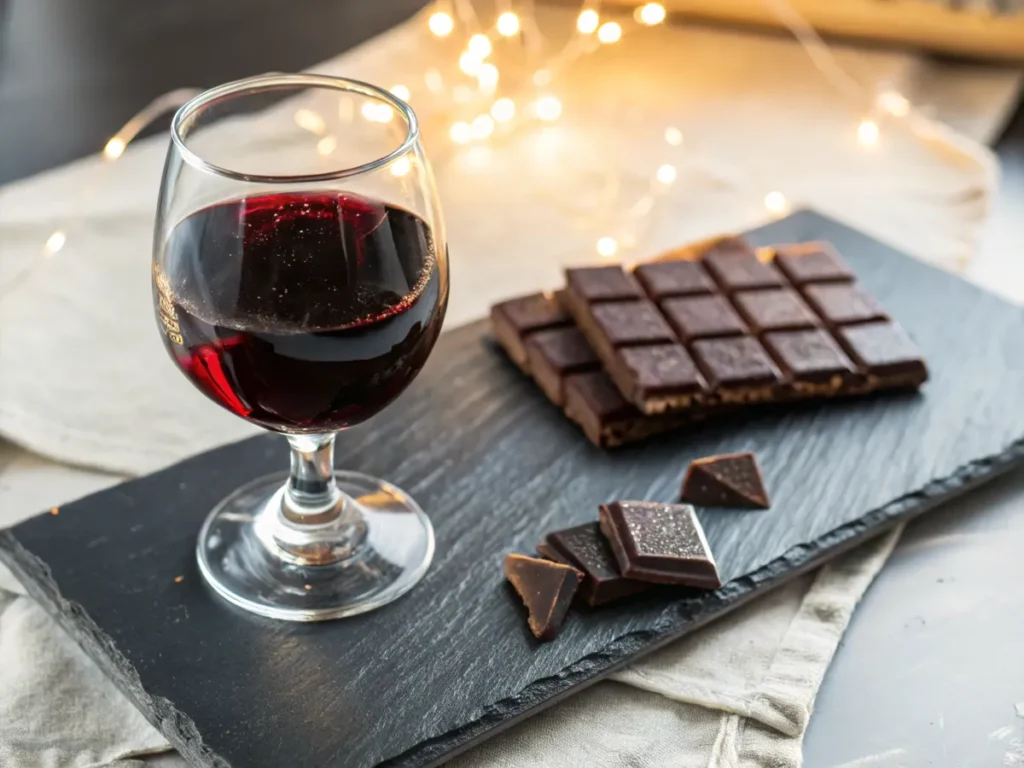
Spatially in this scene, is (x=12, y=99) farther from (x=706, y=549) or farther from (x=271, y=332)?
(x=706, y=549)

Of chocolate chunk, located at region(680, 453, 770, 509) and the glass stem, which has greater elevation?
the glass stem

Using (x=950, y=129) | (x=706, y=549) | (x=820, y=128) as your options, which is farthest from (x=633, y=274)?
(x=950, y=129)

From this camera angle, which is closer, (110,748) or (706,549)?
(110,748)

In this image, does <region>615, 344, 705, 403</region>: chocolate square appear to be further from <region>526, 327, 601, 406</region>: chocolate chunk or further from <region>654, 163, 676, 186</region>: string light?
<region>654, 163, 676, 186</region>: string light

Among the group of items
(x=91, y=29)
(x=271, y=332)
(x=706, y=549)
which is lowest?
(x=91, y=29)

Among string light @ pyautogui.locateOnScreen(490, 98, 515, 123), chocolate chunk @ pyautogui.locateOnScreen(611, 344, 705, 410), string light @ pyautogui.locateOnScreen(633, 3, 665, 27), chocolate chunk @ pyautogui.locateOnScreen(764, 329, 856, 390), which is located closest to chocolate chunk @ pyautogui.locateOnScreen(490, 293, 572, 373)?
chocolate chunk @ pyautogui.locateOnScreen(611, 344, 705, 410)

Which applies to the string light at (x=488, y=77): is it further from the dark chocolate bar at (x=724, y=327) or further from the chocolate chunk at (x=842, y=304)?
the chocolate chunk at (x=842, y=304)

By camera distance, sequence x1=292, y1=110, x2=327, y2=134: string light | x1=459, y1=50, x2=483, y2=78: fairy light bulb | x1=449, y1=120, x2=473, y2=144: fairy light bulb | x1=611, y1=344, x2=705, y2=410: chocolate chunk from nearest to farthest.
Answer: x1=292, y1=110, x2=327, y2=134: string light, x1=611, y1=344, x2=705, y2=410: chocolate chunk, x1=449, y1=120, x2=473, y2=144: fairy light bulb, x1=459, y1=50, x2=483, y2=78: fairy light bulb
